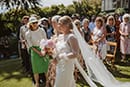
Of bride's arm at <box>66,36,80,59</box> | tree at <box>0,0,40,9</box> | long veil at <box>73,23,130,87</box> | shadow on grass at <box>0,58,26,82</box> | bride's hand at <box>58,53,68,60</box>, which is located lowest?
shadow on grass at <box>0,58,26,82</box>

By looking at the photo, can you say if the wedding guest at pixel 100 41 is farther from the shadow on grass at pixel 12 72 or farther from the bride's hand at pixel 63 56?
the bride's hand at pixel 63 56

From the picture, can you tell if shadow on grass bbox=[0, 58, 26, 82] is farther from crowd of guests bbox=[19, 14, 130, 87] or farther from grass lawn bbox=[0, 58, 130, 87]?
crowd of guests bbox=[19, 14, 130, 87]

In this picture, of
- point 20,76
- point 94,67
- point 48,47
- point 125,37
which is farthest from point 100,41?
point 48,47

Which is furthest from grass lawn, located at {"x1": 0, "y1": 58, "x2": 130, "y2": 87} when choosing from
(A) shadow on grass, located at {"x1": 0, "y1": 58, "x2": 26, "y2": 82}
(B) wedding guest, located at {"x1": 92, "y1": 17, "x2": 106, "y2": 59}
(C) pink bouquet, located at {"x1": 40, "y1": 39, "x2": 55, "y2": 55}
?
(C) pink bouquet, located at {"x1": 40, "y1": 39, "x2": 55, "y2": 55}

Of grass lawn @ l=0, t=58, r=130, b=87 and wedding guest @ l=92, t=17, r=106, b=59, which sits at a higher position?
wedding guest @ l=92, t=17, r=106, b=59

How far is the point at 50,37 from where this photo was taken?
1212 cm

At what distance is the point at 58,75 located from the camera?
6664 millimetres

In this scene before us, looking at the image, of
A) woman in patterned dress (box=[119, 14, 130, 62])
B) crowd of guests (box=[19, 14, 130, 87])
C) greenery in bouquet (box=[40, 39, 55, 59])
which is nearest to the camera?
greenery in bouquet (box=[40, 39, 55, 59])

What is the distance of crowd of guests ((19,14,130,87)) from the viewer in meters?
8.76

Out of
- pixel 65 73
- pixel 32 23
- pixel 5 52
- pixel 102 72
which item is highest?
pixel 32 23

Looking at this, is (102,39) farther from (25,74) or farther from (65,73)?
(65,73)

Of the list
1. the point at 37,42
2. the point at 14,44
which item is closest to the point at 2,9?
the point at 14,44

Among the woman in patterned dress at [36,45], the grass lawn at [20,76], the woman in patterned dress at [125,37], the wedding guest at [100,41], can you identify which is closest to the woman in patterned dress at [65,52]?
the woman in patterned dress at [36,45]

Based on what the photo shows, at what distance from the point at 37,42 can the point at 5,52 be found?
10096 millimetres
